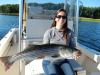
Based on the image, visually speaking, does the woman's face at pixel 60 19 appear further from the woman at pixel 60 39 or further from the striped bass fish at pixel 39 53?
the striped bass fish at pixel 39 53

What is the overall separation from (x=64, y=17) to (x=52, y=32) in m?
0.37

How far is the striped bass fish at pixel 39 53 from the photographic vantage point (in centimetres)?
160

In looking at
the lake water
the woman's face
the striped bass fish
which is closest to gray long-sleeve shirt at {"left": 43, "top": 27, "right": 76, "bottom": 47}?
the woman's face

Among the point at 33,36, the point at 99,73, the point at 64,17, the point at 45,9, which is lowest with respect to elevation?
the point at 99,73

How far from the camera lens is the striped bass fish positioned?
1.60 metres

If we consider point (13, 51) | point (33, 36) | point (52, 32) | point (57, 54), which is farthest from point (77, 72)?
point (13, 51)

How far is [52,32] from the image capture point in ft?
7.06

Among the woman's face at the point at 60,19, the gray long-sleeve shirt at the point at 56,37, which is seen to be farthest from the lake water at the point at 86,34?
the woman's face at the point at 60,19

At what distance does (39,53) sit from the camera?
5.41 feet

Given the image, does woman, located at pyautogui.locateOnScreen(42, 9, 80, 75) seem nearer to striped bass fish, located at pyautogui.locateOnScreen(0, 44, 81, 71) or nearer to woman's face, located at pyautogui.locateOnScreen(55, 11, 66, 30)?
woman's face, located at pyautogui.locateOnScreen(55, 11, 66, 30)

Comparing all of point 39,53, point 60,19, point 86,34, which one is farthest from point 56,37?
point 86,34

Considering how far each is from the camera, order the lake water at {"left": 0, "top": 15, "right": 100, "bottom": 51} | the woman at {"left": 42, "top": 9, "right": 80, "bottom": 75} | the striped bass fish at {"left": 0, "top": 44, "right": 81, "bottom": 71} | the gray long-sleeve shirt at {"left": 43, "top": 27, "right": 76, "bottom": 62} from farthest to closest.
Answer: the lake water at {"left": 0, "top": 15, "right": 100, "bottom": 51} → the gray long-sleeve shirt at {"left": 43, "top": 27, "right": 76, "bottom": 62} → the woman at {"left": 42, "top": 9, "right": 80, "bottom": 75} → the striped bass fish at {"left": 0, "top": 44, "right": 81, "bottom": 71}

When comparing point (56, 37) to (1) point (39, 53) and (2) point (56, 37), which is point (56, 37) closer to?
(2) point (56, 37)

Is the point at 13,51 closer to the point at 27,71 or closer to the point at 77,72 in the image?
the point at 27,71
